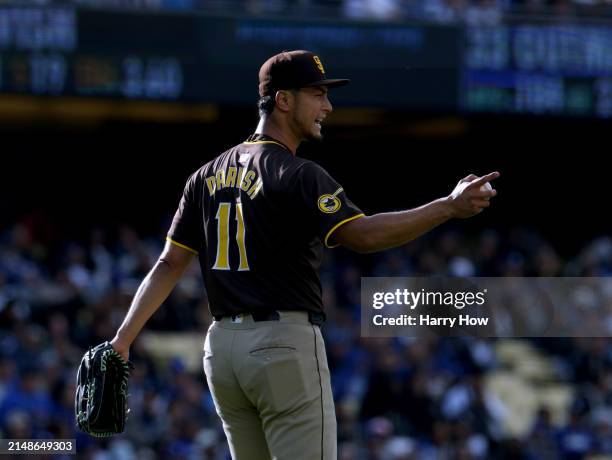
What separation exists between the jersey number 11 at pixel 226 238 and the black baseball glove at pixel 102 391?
503mm

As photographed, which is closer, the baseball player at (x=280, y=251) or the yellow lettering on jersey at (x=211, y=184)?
the baseball player at (x=280, y=251)

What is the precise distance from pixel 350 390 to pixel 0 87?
13.2 ft

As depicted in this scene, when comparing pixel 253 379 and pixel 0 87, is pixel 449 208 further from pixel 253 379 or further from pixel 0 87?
pixel 0 87

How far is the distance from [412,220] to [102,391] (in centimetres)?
118

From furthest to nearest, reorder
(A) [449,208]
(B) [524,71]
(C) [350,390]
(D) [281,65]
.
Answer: (B) [524,71] < (C) [350,390] < (D) [281,65] < (A) [449,208]

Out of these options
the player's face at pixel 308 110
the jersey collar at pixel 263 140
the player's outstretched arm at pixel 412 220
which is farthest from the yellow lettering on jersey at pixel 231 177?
the player's outstretched arm at pixel 412 220

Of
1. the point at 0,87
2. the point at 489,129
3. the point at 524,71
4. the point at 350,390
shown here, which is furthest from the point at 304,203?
the point at 489,129

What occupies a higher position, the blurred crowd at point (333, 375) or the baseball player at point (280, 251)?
the baseball player at point (280, 251)

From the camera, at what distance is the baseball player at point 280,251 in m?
3.55

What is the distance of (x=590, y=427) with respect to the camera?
10070mm

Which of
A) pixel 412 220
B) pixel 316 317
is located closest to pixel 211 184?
pixel 316 317

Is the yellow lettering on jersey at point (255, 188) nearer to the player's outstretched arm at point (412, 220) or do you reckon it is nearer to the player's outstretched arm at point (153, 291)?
the player's outstretched arm at point (412, 220)

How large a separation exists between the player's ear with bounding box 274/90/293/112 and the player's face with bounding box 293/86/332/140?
2cm

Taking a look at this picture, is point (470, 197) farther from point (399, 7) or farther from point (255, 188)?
point (399, 7)
